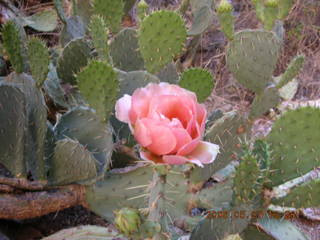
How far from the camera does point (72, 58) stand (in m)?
1.74

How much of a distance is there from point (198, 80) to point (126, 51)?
44cm

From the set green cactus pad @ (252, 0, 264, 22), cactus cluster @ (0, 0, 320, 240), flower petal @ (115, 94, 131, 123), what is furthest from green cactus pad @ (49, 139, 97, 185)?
A: green cactus pad @ (252, 0, 264, 22)

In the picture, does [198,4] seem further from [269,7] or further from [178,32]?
[178,32]

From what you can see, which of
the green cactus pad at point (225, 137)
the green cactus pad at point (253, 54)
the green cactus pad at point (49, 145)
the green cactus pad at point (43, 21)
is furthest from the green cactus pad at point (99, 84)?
the green cactus pad at point (43, 21)

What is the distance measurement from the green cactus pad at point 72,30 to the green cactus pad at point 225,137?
1.05 meters

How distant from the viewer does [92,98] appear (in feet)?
4.00

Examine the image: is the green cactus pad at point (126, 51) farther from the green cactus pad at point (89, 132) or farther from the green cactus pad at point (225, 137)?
the green cactus pad at point (225, 137)

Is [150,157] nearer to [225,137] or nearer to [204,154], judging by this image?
[204,154]

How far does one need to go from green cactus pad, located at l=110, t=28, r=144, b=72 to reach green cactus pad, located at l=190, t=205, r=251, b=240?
71cm

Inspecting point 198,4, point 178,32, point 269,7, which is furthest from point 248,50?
point 198,4

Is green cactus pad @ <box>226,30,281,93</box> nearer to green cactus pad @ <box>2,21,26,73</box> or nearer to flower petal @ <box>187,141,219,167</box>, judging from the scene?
green cactus pad @ <box>2,21,26,73</box>

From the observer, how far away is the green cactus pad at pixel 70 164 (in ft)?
4.25

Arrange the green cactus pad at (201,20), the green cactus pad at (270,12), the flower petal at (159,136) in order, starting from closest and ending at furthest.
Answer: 1. the flower petal at (159,136)
2. the green cactus pad at (270,12)
3. the green cactus pad at (201,20)

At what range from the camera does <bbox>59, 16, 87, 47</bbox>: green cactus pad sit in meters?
2.15
